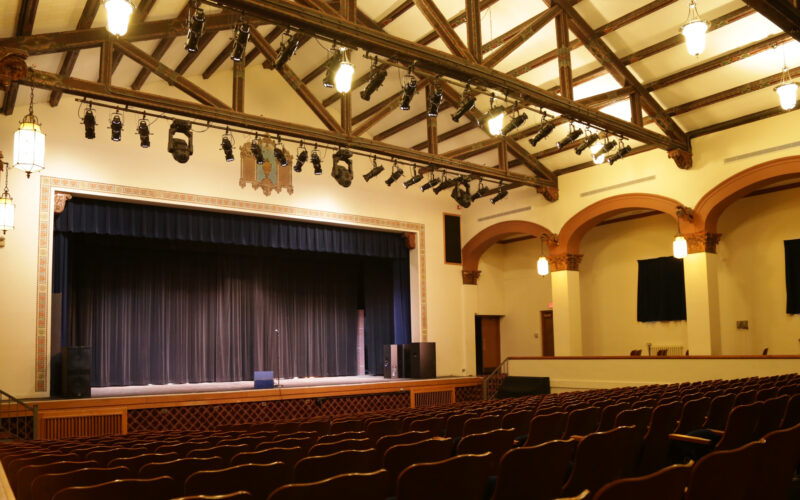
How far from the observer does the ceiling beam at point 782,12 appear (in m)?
6.93

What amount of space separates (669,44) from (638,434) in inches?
357

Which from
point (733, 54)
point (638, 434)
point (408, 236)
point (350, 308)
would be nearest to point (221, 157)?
point (408, 236)

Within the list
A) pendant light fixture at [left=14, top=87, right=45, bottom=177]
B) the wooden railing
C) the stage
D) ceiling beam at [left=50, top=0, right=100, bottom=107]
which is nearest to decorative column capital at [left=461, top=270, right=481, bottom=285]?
the stage

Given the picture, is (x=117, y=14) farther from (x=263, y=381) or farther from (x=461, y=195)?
(x=263, y=381)

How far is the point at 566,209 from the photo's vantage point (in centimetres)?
1495

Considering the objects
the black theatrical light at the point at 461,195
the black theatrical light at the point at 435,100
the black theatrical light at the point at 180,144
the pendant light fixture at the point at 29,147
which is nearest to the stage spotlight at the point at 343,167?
the black theatrical light at the point at 435,100

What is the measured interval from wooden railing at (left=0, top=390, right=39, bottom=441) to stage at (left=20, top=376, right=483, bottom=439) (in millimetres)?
47

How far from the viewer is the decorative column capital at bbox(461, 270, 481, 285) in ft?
55.0

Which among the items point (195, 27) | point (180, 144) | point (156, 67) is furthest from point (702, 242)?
point (156, 67)

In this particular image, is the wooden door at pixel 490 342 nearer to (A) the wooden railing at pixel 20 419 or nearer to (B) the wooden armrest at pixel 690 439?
(A) the wooden railing at pixel 20 419

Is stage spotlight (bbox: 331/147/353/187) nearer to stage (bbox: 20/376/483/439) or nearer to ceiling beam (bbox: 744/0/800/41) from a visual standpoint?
stage (bbox: 20/376/483/439)

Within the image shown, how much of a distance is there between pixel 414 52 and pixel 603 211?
749 centimetres

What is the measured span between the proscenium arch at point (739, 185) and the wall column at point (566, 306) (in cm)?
316

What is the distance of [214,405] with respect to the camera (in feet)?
37.0
